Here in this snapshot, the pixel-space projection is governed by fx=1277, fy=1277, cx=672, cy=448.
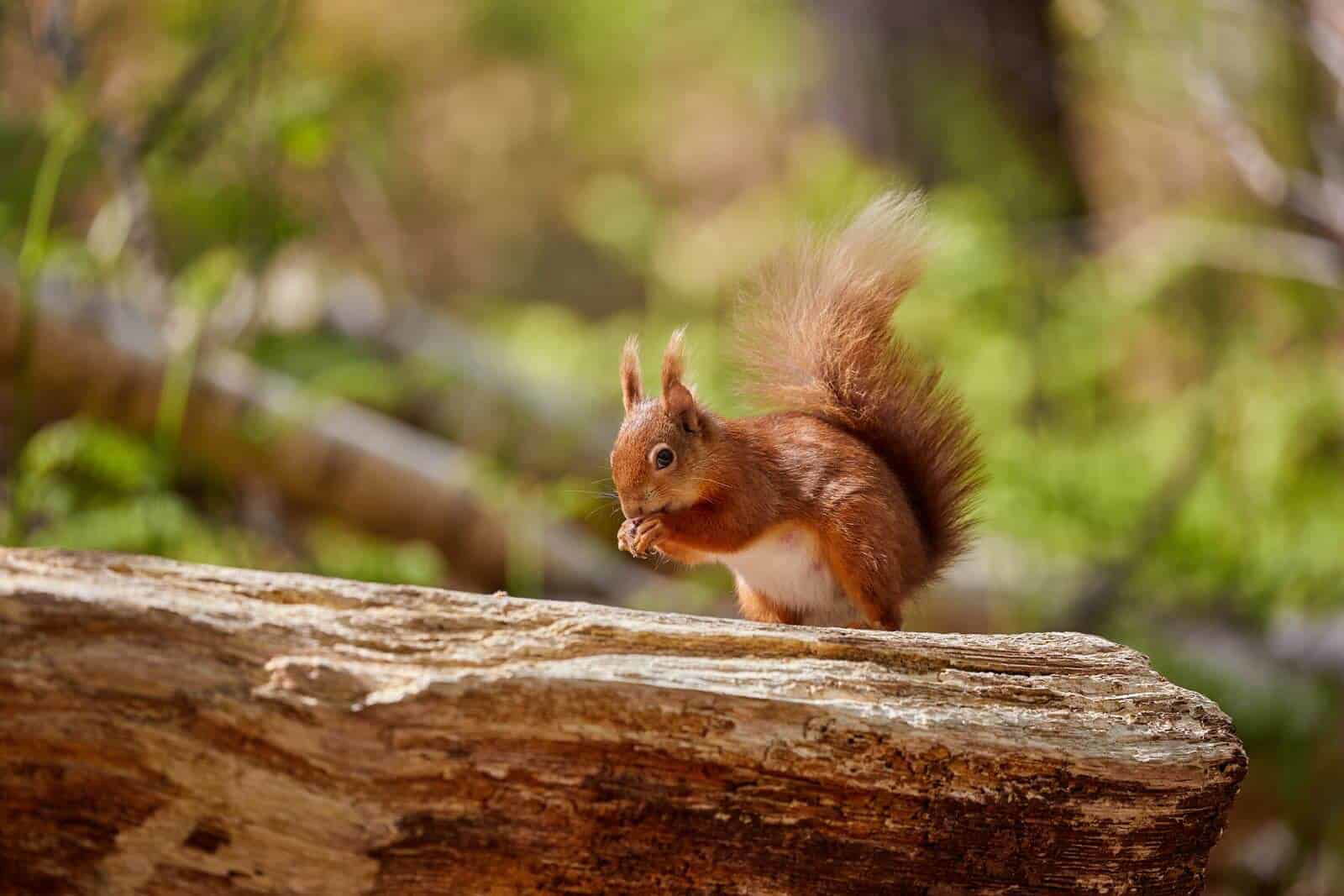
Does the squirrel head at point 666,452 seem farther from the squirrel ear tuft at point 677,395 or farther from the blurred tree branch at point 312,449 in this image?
the blurred tree branch at point 312,449

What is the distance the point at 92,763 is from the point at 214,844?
130 mm

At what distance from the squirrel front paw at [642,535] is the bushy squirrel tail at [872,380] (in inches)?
11.4

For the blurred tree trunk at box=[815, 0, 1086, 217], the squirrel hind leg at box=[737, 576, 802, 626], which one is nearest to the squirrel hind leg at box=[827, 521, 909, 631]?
the squirrel hind leg at box=[737, 576, 802, 626]

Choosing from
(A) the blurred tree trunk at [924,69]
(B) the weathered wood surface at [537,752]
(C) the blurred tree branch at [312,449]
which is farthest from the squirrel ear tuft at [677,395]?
(A) the blurred tree trunk at [924,69]

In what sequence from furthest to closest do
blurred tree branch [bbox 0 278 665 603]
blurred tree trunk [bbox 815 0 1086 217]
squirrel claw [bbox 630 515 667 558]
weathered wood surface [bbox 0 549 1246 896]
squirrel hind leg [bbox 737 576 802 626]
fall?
blurred tree trunk [bbox 815 0 1086 217] < blurred tree branch [bbox 0 278 665 603] < squirrel hind leg [bbox 737 576 802 626] < squirrel claw [bbox 630 515 667 558] < weathered wood surface [bbox 0 549 1246 896]

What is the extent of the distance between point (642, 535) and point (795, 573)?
0.21m

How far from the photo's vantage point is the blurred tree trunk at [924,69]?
16.9 ft

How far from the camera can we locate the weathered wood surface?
114 cm

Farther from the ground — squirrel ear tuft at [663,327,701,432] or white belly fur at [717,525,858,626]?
squirrel ear tuft at [663,327,701,432]

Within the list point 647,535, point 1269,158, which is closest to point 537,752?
point 647,535

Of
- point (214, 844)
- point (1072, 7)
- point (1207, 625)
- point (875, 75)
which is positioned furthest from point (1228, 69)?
point (214, 844)

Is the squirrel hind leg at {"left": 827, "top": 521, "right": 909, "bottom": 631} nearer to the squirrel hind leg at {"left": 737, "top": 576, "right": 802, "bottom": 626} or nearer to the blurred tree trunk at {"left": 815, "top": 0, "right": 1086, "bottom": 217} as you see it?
the squirrel hind leg at {"left": 737, "top": 576, "right": 802, "bottom": 626}

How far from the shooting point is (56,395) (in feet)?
11.8

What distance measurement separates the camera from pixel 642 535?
149 centimetres
